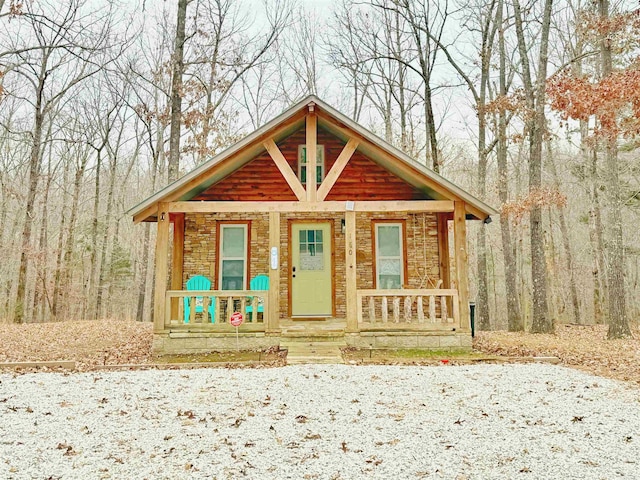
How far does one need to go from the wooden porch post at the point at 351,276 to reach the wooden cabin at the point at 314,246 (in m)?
0.02

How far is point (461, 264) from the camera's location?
28.5 feet

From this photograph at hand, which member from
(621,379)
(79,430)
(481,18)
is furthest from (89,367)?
(481,18)

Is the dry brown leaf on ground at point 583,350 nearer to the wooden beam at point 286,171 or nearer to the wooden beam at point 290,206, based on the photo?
the wooden beam at point 290,206

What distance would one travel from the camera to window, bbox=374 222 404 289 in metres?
10.7

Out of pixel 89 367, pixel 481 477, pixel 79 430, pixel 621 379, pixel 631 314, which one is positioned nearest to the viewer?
pixel 481 477

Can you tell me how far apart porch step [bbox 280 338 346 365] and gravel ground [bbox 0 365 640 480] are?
0.67 meters

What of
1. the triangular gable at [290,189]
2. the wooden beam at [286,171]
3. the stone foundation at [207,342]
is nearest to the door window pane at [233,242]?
the triangular gable at [290,189]

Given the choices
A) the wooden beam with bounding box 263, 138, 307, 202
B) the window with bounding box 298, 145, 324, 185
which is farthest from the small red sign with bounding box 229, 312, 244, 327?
the window with bounding box 298, 145, 324, 185

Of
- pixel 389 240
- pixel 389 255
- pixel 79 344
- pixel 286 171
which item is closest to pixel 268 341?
pixel 286 171

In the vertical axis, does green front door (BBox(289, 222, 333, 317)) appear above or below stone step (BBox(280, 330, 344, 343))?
above

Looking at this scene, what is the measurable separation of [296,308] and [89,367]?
455cm

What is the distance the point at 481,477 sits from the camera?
11.0 feet

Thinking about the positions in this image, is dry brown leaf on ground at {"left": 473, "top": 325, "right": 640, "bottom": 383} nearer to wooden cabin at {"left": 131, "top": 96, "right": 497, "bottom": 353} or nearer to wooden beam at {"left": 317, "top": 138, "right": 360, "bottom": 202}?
wooden cabin at {"left": 131, "top": 96, "right": 497, "bottom": 353}

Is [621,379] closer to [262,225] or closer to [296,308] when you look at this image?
[296,308]
